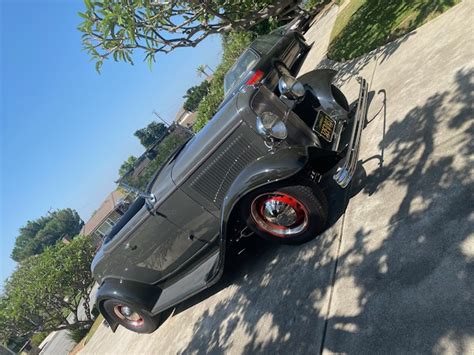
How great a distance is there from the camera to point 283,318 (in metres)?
3.28

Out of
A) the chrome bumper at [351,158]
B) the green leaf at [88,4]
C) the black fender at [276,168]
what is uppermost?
the green leaf at [88,4]

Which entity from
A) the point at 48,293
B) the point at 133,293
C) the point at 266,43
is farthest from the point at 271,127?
the point at 48,293

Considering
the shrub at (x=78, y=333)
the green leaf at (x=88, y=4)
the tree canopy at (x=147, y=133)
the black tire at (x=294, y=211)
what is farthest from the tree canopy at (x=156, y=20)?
the tree canopy at (x=147, y=133)

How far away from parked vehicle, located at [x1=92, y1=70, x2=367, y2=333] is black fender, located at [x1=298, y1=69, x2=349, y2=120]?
0.05ft

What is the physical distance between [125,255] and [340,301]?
3.23 metres

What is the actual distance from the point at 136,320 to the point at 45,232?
88.4 meters

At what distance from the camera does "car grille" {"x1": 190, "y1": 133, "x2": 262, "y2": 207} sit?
4.07 m

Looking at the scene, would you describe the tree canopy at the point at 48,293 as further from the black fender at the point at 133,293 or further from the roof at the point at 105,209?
the black fender at the point at 133,293

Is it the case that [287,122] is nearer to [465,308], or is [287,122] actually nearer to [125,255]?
[465,308]

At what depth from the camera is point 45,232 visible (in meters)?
81.5

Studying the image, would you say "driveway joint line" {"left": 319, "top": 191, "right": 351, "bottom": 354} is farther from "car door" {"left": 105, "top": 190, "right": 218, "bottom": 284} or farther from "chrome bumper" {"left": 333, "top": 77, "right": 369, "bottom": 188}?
"car door" {"left": 105, "top": 190, "right": 218, "bottom": 284}

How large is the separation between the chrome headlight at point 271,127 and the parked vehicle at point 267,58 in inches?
88.4

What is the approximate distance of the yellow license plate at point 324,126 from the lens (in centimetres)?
403

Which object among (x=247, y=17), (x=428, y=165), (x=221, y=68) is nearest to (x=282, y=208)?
(x=428, y=165)
